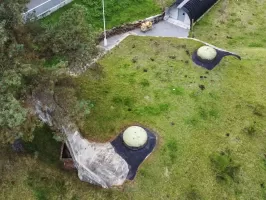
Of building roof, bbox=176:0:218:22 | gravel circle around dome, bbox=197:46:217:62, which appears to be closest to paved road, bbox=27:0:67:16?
A: building roof, bbox=176:0:218:22

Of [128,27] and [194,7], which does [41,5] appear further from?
[194,7]

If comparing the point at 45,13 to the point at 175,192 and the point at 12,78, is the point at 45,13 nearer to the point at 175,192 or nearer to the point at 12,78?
the point at 12,78

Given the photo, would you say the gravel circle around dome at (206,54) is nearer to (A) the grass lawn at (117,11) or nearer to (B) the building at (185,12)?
(B) the building at (185,12)

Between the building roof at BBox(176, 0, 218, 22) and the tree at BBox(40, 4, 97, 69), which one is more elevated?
the tree at BBox(40, 4, 97, 69)

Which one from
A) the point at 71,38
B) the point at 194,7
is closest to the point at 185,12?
the point at 194,7

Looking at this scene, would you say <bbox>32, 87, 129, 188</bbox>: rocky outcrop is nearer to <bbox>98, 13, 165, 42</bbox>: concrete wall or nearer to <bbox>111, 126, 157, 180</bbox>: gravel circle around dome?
<bbox>111, 126, 157, 180</bbox>: gravel circle around dome

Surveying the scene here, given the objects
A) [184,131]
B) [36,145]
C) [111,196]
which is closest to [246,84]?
[184,131]
